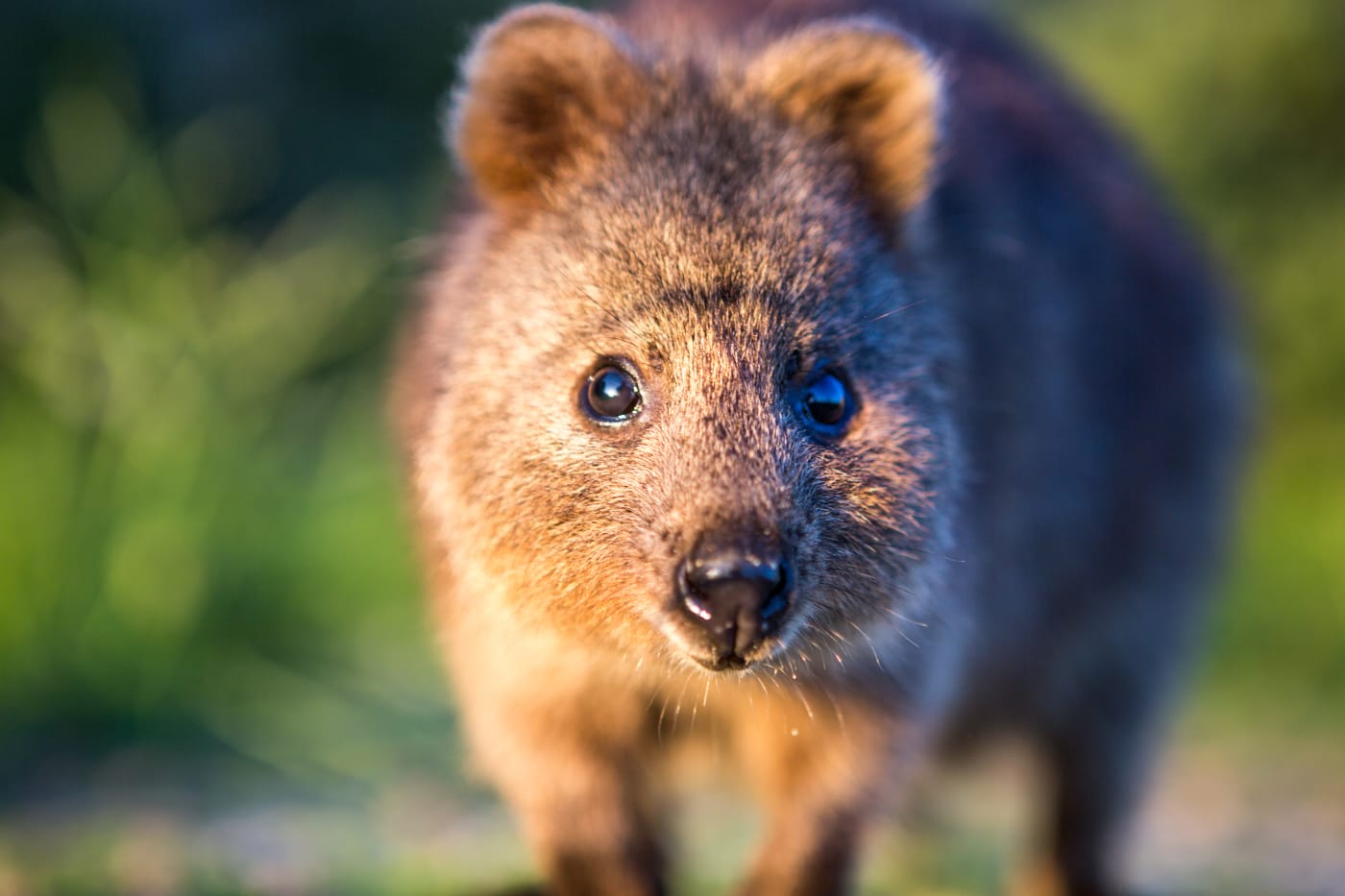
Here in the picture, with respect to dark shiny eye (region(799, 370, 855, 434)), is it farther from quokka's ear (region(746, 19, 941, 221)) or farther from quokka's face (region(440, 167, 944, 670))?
quokka's ear (region(746, 19, 941, 221))

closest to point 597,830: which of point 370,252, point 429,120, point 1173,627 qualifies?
point 1173,627

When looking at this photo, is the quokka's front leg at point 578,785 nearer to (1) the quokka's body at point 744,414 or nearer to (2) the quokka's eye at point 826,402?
(1) the quokka's body at point 744,414

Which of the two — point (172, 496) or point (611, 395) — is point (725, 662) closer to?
point (611, 395)

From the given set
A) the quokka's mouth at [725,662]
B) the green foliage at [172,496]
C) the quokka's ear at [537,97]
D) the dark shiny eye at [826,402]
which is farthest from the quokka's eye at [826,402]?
the green foliage at [172,496]

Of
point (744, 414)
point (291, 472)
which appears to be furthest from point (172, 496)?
point (744, 414)

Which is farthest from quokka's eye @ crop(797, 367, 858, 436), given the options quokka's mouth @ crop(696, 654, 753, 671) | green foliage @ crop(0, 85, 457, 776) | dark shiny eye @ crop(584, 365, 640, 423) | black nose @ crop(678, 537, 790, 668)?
green foliage @ crop(0, 85, 457, 776)

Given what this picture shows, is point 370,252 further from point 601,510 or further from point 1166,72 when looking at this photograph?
point 601,510
